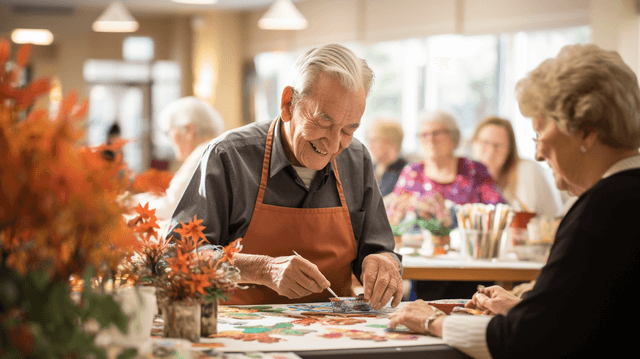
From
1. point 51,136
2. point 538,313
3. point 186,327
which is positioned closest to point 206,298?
point 186,327

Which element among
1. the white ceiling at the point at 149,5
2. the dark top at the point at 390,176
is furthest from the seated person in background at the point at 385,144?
the white ceiling at the point at 149,5

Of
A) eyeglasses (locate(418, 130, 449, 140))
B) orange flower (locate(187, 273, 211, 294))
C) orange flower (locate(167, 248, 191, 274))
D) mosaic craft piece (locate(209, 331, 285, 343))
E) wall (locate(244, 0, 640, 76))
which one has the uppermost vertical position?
wall (locate(244, 0, 640, 76))

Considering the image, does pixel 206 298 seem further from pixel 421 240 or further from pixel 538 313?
pixel 421 240

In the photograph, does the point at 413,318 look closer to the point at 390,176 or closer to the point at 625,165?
the point at 625,165

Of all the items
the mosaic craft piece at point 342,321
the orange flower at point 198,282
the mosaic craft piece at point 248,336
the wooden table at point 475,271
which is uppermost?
the orange flower at point 198,282

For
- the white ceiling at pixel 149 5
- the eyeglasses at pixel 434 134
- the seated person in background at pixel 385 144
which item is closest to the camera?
the eyeglasses at pixel 434 134

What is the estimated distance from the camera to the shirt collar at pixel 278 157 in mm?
2090

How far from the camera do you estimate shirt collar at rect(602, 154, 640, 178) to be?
1336 mm

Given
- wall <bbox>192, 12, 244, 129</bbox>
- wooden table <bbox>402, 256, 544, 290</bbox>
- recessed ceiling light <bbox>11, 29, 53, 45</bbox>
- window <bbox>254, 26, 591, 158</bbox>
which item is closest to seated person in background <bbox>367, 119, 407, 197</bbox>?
window <bbox>254, 26, 591, 158</bbox>

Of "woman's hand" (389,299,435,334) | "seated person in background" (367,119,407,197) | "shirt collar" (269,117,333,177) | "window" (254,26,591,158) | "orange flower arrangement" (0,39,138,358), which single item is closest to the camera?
"orange flower arrangement" (0,39,138,358)

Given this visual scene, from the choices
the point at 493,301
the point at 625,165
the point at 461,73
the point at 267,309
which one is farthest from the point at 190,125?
the point at 461,73

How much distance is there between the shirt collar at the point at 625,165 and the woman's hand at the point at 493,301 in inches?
19.2

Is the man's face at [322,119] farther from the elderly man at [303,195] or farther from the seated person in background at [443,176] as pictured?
the seated person in background at [443,176]

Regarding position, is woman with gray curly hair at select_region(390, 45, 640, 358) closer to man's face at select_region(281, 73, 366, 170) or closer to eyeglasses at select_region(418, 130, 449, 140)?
man's face at select_region(281, 73, 366, 170)
